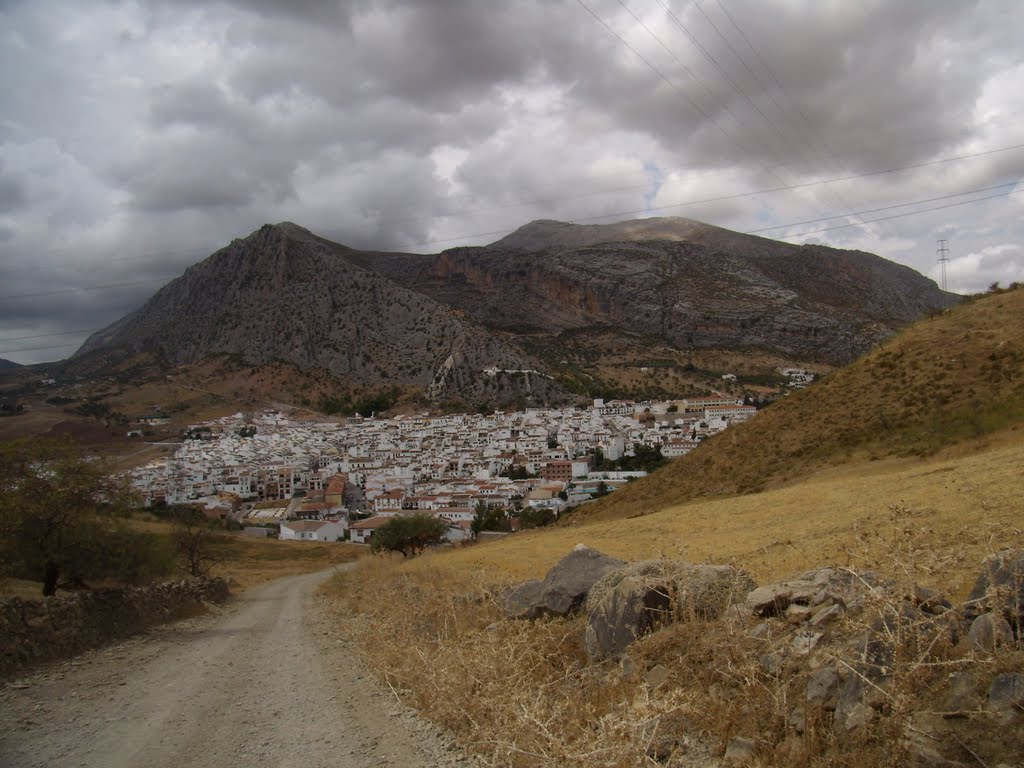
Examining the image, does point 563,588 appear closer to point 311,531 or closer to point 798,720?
point 798,720

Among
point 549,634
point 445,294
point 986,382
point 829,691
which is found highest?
point 445,294

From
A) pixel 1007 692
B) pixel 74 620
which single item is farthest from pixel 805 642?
pixel 74 620

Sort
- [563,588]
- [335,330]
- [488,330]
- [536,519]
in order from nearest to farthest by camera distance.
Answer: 1. [563,588]
2. [536,519]
3. [335,330]
4. [488,330]

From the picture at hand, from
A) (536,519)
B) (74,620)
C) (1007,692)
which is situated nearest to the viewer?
(1007,692)

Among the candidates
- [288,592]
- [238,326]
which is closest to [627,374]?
[238,326]

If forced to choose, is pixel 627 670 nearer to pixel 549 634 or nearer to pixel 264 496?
pixel 549 634

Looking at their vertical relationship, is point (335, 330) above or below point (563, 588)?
above

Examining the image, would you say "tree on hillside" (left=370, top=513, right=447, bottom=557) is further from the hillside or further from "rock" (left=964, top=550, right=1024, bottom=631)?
"rock" (left=964, top=550, right=1024, bottom=631)
